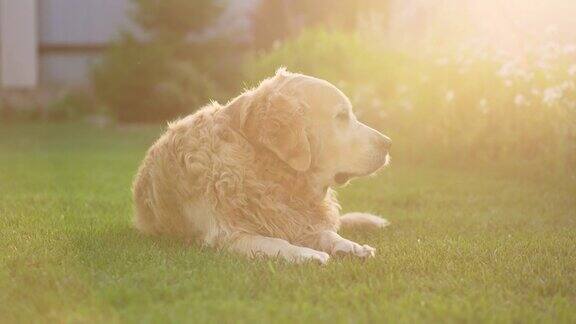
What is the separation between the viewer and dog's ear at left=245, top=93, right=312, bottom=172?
14.3 feet

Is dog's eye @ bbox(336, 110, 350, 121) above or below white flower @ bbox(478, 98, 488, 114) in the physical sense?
above

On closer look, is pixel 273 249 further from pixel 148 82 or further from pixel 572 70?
pixel 148 82

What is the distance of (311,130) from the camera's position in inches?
177

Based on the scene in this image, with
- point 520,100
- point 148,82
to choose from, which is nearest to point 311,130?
point 520,100

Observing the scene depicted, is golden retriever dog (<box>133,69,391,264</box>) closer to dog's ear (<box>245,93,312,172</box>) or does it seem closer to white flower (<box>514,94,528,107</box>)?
→ dog's ear (<box>245,93,312,172</box>)

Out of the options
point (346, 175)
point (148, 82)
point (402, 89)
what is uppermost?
point (346, 175)

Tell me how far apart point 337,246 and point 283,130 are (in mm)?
637

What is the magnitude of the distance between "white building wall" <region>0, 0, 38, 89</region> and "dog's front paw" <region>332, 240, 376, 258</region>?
18.5 m

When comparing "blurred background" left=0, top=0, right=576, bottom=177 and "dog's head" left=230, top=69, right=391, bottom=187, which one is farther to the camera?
"blurred background" left=0, top=0, right=576, bottom=177

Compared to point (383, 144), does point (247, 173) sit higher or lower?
lower

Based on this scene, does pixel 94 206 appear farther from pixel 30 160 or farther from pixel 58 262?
pixel 30 160

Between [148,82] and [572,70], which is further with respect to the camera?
[148,82]

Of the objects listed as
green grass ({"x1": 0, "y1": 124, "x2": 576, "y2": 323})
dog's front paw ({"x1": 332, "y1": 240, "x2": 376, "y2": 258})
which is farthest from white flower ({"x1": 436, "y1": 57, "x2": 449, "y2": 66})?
dog's front paw ({"x1": 332, "y1": 240, "x2": 376, "y2": 258})

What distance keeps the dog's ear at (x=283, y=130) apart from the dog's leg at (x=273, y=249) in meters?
0.42
